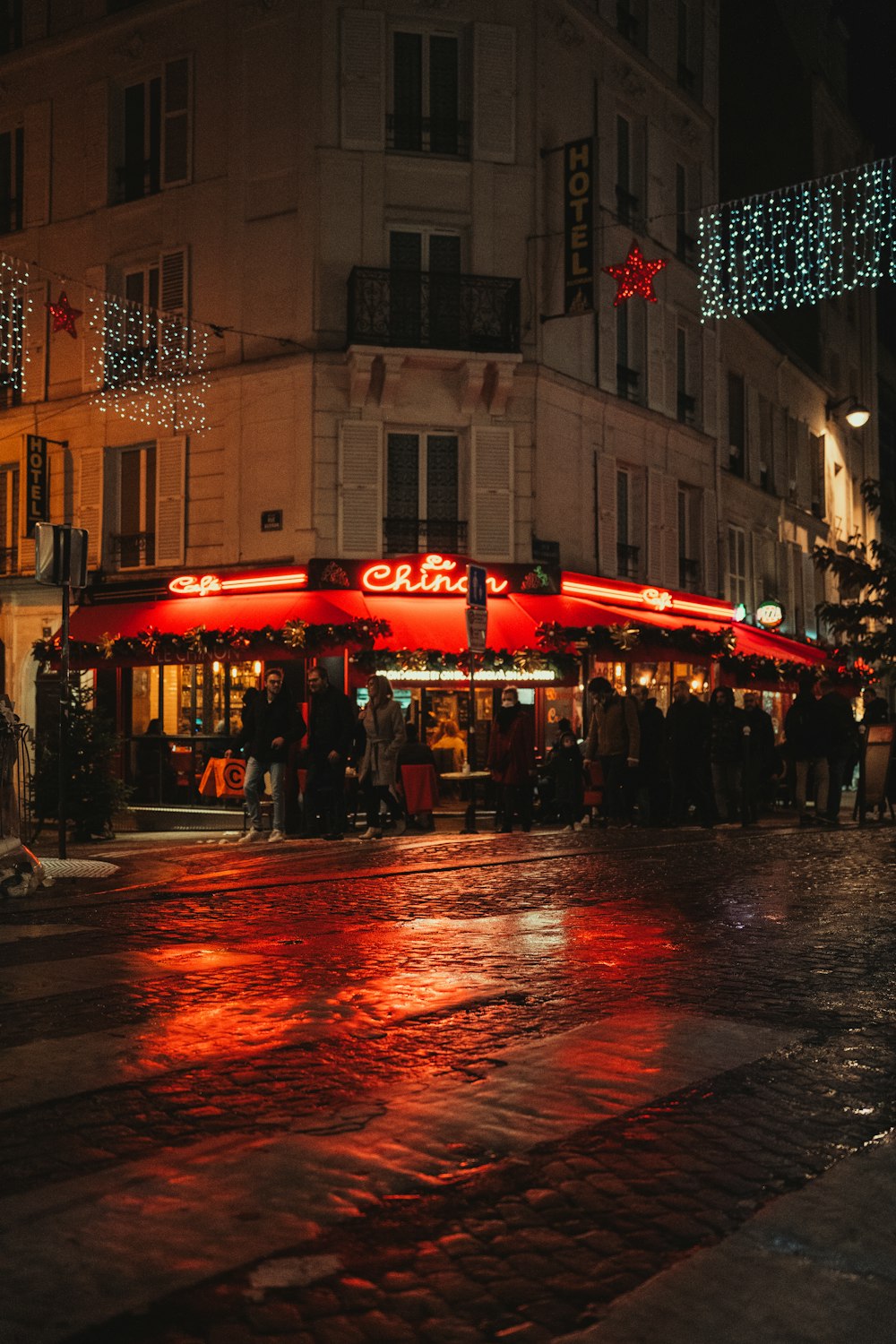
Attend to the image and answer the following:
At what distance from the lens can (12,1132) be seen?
388cm

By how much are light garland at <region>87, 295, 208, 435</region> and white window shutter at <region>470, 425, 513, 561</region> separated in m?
4.33

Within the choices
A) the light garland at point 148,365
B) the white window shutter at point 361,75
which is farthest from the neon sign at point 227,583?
the white window shutter at point 361,75

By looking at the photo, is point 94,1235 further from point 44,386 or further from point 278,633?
point 44,386

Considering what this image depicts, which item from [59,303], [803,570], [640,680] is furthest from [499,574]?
[803,570]

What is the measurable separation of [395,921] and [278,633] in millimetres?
10637

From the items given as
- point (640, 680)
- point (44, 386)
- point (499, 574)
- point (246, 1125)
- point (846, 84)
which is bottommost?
point (246, 1125)

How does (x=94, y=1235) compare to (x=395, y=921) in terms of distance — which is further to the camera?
(x=395, y=921)

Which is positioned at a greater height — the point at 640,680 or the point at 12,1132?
the point at 640,680

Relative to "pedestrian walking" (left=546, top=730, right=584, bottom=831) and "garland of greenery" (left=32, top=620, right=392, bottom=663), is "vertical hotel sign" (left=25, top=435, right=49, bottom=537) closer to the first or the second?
"garland of greenery" (left=32, top=620, right=392, bottom=663)

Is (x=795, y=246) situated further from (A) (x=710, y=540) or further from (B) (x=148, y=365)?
(B) (x=148, y=365)

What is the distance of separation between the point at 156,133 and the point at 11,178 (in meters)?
3.14

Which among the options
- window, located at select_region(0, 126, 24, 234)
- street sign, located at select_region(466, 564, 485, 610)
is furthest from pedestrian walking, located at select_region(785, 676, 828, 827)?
window, located at select_region(0, 126, 24, 234)

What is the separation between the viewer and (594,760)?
56.2 ft

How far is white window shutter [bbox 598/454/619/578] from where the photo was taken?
2353cm
